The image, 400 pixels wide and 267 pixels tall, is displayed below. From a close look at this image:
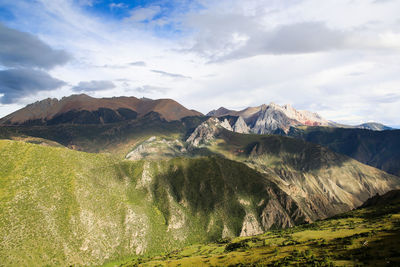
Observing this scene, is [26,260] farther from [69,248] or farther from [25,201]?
[25,201]

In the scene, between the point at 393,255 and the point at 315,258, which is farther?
the point at 315,258

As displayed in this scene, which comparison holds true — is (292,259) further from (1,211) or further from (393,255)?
(1,211)

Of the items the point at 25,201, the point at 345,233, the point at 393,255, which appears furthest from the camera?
the point at 25,201

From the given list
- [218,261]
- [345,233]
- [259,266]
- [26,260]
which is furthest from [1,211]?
[345,233]

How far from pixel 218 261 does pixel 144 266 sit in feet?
184

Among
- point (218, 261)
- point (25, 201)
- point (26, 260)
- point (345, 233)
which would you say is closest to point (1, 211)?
point (25, 201)

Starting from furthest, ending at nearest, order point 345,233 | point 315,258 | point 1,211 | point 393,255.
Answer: point 1,211
point 345,233
point 315,258
point 393,255

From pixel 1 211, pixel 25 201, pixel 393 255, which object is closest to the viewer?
pixel 393 255

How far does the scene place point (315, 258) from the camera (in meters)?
85.9

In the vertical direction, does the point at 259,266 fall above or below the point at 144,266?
above

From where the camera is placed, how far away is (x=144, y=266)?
514ft

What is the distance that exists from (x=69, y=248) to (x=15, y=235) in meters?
36.4

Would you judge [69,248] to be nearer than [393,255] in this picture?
No

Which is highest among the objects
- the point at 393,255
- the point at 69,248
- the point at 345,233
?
the point at 393,255
